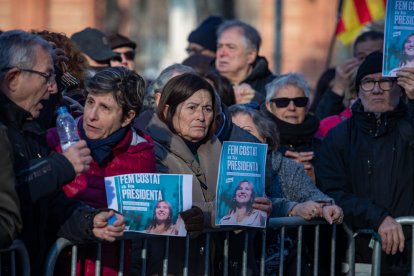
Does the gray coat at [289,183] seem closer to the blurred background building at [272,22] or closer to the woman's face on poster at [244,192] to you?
the woman's face on poster at [244,192]

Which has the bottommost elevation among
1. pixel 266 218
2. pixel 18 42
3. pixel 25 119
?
pixel 266 218

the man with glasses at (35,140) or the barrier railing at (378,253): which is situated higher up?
the man with glasses at (35,140)

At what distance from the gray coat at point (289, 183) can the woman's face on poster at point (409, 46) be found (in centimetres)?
99

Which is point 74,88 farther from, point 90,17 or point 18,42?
point 90,17

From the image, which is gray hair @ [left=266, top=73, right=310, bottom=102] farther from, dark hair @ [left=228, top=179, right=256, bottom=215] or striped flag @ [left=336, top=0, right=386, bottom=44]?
striped flag @ [left=336, top=0, right=386, bottom=44]

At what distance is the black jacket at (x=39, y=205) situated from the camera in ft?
17.0

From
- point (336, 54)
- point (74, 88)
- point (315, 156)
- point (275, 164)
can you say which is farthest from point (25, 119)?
point (336, 54)

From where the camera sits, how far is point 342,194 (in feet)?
23.7

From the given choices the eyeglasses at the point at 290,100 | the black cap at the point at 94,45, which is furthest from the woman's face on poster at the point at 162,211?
the black cap at the point at 94,45

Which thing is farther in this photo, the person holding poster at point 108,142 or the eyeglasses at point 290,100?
the eyeglasses at point 290,100

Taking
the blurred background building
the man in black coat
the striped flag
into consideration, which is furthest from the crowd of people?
the blurred background building

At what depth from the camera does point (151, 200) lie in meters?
5.59

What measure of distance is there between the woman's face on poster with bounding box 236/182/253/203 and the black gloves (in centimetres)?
27

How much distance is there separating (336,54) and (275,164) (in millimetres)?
19922
